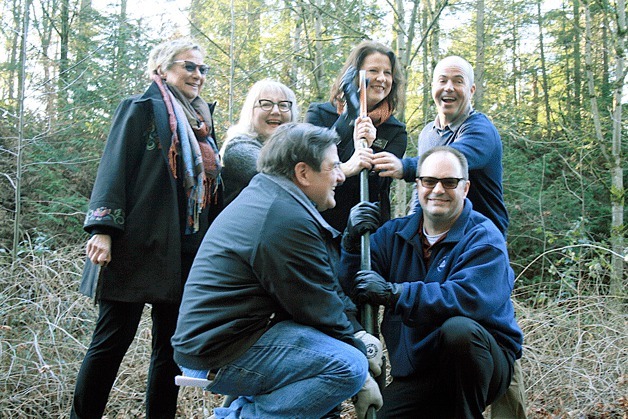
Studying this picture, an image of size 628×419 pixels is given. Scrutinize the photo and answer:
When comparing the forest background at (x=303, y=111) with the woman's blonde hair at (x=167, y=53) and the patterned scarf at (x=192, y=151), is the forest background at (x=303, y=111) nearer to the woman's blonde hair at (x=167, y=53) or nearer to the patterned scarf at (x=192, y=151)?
the patterned scarf at (x=192, y=151)

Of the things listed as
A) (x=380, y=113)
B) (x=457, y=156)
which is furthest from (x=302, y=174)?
(x=380, y=113)

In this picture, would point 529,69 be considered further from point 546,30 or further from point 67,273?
point 67,273

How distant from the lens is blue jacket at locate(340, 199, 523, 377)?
2607 millimetres

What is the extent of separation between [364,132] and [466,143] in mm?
508

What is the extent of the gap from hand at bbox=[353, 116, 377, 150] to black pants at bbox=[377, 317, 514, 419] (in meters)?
1.02

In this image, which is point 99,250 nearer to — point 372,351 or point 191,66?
point 191,66

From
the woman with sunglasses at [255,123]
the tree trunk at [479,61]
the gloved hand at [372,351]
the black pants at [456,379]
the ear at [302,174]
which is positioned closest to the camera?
the ear at [302,174]

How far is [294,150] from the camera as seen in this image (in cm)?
239

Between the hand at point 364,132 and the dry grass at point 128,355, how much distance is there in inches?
75.5

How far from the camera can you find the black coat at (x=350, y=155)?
3244 mm

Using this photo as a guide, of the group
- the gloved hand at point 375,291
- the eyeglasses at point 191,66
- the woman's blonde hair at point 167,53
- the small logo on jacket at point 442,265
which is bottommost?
the gloved hand at point 375,291

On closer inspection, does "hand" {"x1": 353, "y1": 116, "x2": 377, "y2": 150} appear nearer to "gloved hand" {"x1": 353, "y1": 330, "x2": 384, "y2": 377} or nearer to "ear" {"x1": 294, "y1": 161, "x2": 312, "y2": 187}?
"ear" {"x1": 294, "y1": 161, "x2": 312, "y2": 187}

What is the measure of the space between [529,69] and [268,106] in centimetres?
1133

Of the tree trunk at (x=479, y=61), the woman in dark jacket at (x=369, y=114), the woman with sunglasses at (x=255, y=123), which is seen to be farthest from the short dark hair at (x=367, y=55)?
the tree trunk at (x=479, y=61)
